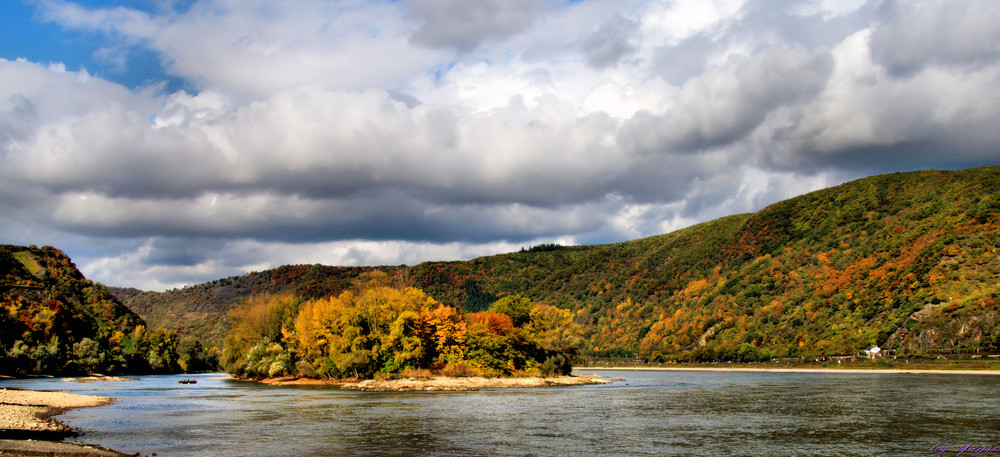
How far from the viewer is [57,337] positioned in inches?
5984

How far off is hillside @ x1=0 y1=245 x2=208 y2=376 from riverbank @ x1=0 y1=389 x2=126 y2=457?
8467 centimetres

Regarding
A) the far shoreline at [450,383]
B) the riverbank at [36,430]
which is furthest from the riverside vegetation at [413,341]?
the riverbank at [36,430]

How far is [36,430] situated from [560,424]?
121 feet

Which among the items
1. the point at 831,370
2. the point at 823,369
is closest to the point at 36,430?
the point at 831,370

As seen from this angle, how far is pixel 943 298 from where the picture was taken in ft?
474

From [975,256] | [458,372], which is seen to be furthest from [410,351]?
[975,256]

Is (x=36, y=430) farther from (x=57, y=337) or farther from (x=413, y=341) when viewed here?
(x=57, y=337)

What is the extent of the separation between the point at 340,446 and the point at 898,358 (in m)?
137

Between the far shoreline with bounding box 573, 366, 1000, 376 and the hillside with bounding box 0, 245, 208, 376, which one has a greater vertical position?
the hillside with bounding box 0, 245, 208, 376

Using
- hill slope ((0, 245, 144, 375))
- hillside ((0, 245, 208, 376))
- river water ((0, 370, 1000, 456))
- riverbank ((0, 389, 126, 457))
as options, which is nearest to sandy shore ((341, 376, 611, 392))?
river water ((0, 370, 1000, 456))

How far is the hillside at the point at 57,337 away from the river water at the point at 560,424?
259 feet

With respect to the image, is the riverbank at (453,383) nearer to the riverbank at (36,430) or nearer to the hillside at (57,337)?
the riverbank at (36,430)

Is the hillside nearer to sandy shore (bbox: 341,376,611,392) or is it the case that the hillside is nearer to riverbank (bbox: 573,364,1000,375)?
sandy shore (bbox: 341,376,611,392)

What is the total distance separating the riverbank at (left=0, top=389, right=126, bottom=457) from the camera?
34.3m
